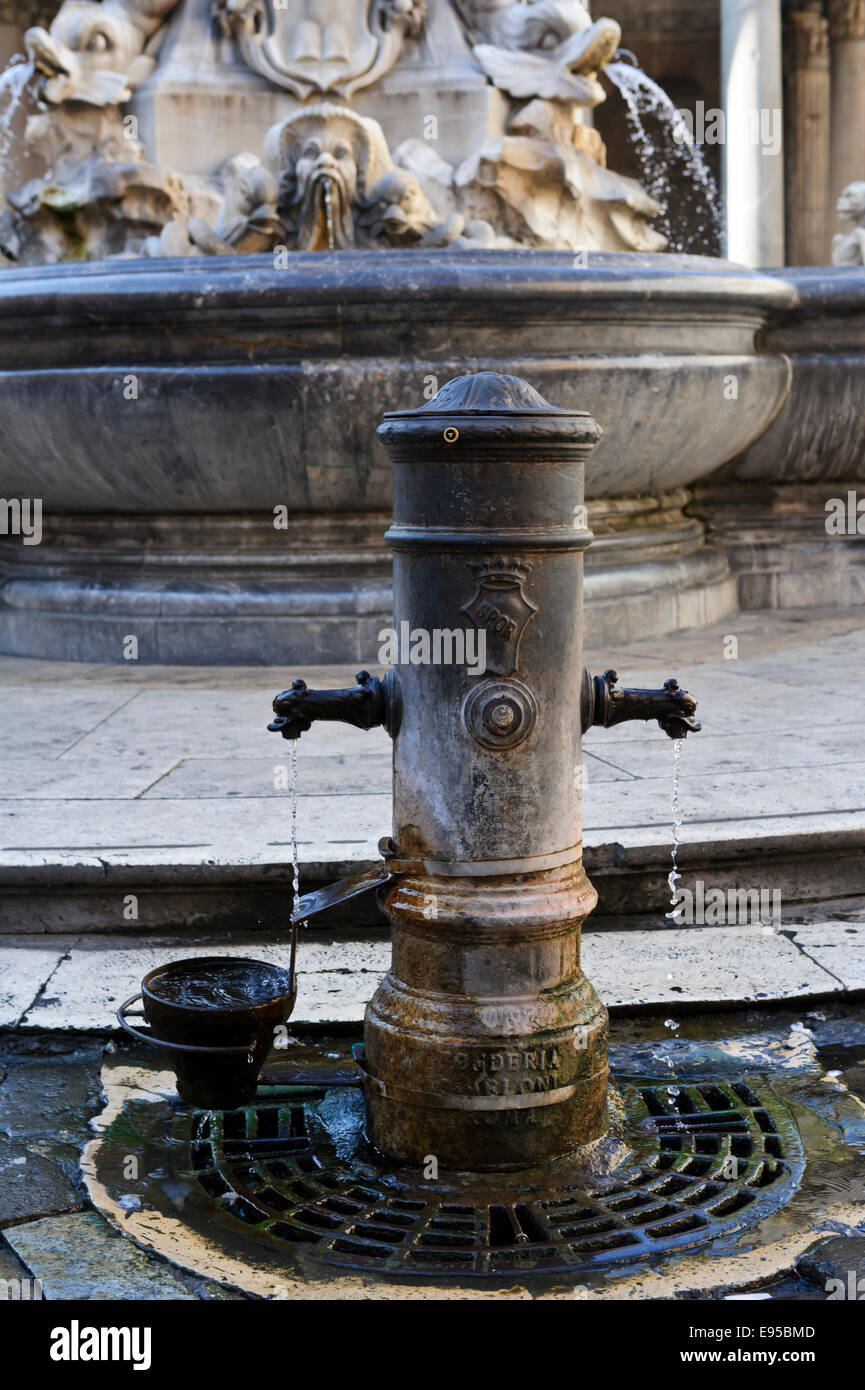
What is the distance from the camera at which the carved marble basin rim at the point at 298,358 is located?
241 inches

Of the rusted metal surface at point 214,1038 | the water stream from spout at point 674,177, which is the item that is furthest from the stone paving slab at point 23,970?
the water stream from spout at point 674,177

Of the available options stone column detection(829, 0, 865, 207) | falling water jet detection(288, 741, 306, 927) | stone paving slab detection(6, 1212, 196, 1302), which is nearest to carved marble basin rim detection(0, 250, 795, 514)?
falling water jet detection(288, 741, 306, 927)

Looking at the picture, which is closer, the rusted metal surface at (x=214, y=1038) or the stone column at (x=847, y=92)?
the rusted metal surface at (x=214, y=1038)

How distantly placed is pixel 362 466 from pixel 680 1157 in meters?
3.88

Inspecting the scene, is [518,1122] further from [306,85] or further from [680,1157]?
[306,85]

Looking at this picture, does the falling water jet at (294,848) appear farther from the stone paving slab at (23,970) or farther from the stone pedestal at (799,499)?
the stone pedestal at (799,499)

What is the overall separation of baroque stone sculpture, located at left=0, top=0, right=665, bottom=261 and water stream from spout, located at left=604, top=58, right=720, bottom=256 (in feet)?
51.8

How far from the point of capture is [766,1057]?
10.8 ft

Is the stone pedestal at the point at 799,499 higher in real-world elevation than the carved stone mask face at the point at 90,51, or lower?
lower

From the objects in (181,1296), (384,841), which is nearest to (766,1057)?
(384,841)

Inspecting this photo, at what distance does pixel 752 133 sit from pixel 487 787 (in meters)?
18.2

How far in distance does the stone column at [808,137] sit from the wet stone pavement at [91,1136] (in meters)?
23.3

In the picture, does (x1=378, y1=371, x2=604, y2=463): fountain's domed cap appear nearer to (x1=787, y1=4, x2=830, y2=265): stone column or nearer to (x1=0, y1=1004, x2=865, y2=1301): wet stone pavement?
(x1=0, y1=1004, x2=865, y2=1301): wet stone pavement

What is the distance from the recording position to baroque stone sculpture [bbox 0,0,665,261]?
352 inches
